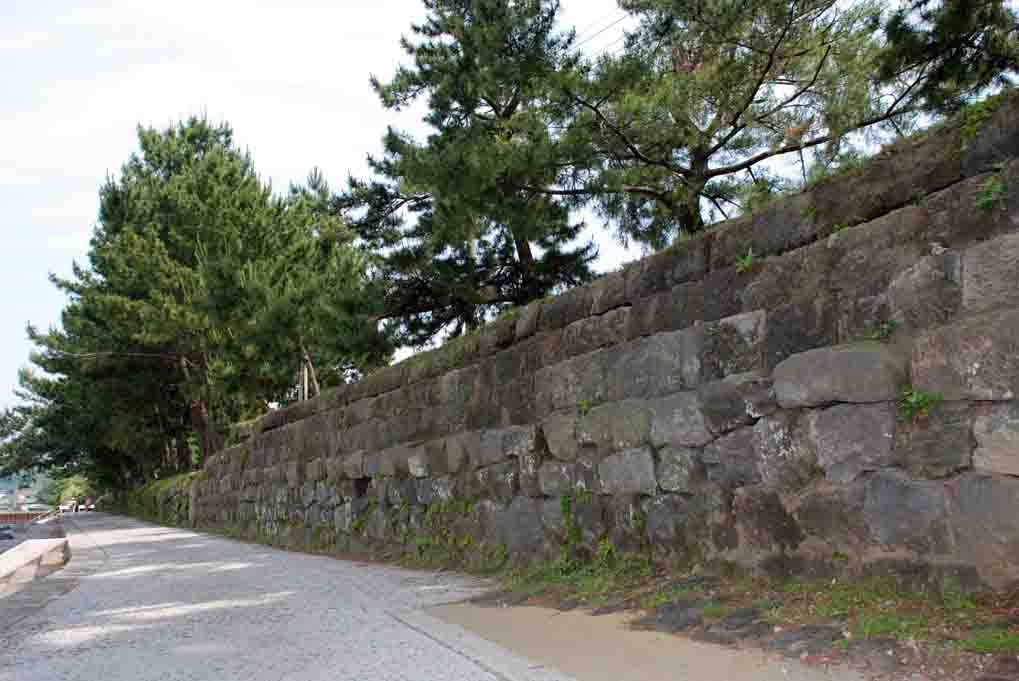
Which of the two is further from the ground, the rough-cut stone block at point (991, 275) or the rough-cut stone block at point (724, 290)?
the rough-cut stone block at point (724, 290)

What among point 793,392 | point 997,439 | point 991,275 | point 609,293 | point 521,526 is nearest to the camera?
point 997,439

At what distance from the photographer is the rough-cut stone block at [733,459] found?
5242 mm

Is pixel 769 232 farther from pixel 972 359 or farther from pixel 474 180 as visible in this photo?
pixel 474 180

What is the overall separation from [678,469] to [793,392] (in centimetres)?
115

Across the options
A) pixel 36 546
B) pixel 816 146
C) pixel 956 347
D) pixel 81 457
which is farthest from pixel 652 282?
pixel 81 457

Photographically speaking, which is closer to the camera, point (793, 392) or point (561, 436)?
point (793, 392)

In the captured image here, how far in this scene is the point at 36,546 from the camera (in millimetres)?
14773

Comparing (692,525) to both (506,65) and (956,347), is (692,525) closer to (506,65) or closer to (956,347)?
(956,347)

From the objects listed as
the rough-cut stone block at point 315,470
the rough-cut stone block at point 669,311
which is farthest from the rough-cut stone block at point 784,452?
the rough-cut stone block at point 315,470

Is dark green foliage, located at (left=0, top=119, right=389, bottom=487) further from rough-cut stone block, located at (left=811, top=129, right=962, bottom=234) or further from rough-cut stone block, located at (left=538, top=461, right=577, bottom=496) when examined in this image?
rough-cut stone block, located at (left=811, top=129, right=962, bottom=234)

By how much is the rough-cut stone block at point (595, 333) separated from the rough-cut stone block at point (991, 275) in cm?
268

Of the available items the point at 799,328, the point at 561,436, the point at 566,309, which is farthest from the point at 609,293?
the point at 799,328

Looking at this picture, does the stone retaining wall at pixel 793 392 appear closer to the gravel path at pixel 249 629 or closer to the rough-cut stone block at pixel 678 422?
the rough-cut stone block at pixel 678 422

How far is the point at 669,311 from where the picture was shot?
6105 mm
